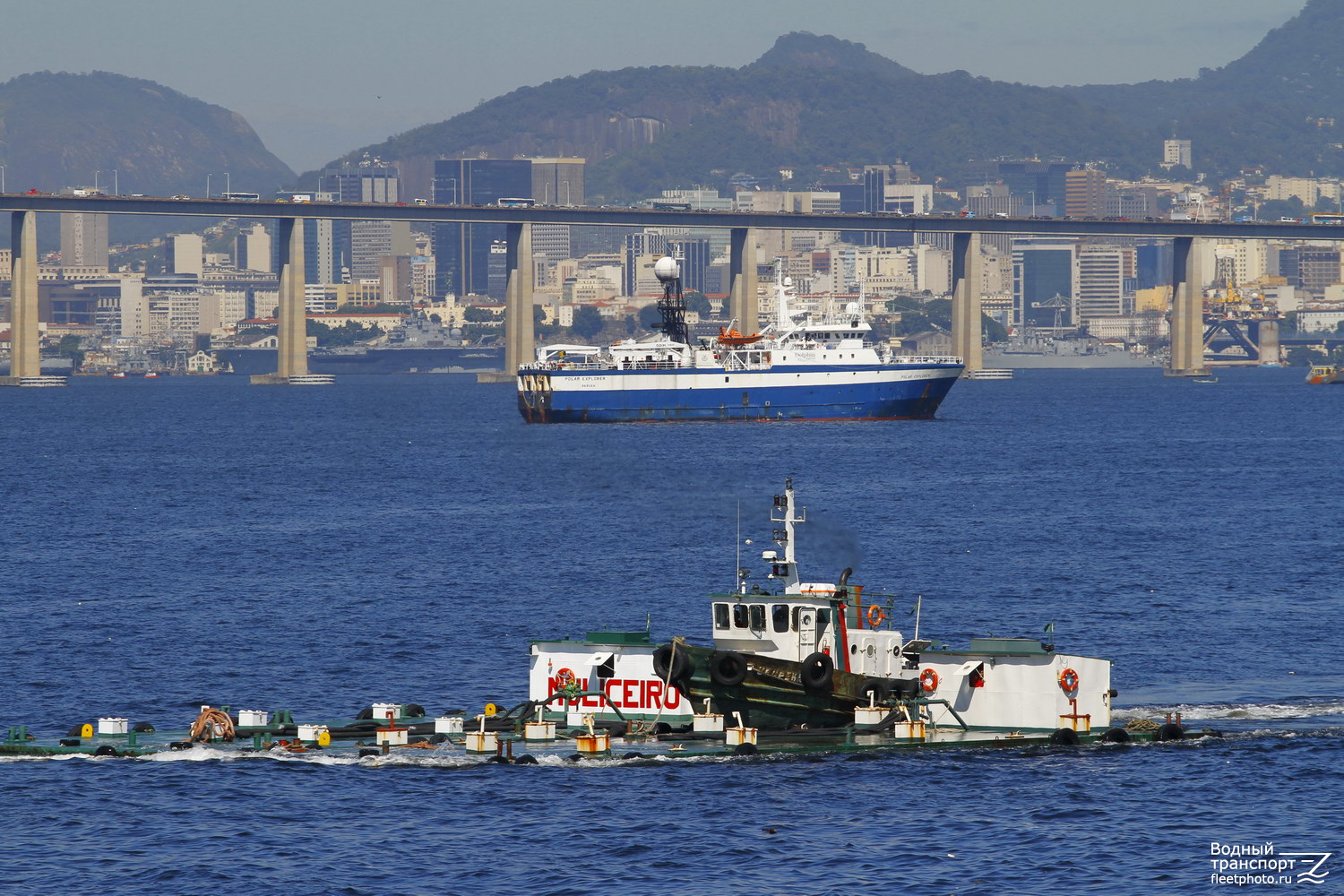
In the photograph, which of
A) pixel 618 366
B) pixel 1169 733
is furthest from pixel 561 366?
pixel 1169 733

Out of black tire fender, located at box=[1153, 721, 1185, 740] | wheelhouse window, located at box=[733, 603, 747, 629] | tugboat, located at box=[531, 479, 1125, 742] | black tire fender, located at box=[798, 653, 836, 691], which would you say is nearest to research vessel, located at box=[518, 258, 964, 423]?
black tire fender, located at box=[1153, 721, 1185, 740]

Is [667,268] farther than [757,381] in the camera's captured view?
Yes

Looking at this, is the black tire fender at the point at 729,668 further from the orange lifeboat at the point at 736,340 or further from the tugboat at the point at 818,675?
the orange lifeboat at the point at 736,340

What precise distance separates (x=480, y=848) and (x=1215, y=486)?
80922 millimetres

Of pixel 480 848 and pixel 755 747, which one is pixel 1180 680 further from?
pixel 480 848

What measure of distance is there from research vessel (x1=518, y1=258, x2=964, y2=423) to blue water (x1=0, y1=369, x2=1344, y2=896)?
4429cm

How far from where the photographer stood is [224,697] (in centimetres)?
4900

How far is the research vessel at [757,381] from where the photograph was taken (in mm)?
172000

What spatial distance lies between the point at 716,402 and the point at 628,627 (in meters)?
117

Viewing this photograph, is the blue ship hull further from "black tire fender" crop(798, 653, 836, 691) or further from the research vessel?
"black tire fender" crop(798, 653, 836, 691)

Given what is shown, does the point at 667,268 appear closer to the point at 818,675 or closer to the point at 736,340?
the point at 736,340

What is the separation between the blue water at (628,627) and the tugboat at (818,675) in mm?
1332

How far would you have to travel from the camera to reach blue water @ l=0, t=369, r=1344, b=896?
34.5 meters

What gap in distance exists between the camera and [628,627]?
57156 millimetres
